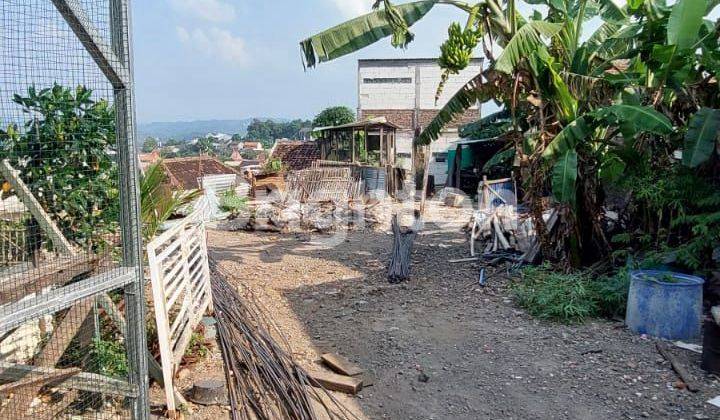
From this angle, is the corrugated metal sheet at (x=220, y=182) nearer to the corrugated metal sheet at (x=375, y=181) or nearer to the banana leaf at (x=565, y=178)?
the corrugated metal sheet at (x=375, y=181)

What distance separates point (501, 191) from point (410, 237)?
11.2 ft

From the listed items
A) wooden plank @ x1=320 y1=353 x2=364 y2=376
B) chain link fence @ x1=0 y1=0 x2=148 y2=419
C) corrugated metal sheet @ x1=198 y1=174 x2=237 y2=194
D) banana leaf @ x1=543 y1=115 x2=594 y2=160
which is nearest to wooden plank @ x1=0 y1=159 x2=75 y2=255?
chain link fence @ x1=0 y1=0 x2=148 y2=419

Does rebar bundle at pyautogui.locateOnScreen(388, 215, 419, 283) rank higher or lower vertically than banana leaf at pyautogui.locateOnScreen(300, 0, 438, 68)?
lower

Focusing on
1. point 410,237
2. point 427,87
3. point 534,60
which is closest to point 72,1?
point 534,60

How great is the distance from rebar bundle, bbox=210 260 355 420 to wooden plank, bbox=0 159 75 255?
1333mm

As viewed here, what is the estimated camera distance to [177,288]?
362 cm

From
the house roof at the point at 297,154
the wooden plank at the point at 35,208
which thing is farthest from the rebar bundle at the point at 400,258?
the house roof at the point at 297,154

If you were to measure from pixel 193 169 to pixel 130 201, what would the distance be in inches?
611

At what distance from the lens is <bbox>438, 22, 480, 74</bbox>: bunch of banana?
20.6ft

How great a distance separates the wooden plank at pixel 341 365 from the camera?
4.06m

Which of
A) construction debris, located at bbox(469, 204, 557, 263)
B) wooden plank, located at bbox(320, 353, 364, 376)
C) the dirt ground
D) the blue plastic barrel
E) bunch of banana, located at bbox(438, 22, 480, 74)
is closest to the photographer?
the dirt ground

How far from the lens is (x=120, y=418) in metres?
3.01

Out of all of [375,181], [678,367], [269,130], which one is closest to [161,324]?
[678,367]

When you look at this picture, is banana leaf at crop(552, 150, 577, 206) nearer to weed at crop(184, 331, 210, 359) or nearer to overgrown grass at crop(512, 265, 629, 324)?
overgrown grass at crop(512, 265, 629, 324)
